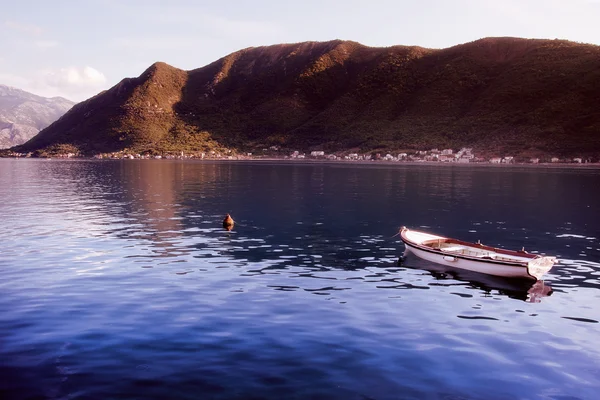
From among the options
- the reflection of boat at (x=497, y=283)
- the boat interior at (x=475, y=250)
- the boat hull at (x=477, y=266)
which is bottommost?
the reflection of boat at (x=497, y=283)

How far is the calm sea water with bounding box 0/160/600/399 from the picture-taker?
666 inches

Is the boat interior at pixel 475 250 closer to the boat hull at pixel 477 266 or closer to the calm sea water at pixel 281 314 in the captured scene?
the boat hull at pixel 477 266

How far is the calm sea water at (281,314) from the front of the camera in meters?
16.9

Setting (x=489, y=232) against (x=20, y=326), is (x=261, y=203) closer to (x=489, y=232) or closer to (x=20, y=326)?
(x=489, y=232)

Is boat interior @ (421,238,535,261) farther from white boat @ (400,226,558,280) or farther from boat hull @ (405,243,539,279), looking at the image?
boat hull @ (405,243,539,279)

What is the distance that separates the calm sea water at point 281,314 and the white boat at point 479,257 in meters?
0.80

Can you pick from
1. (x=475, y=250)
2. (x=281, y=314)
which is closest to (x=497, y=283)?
(x=475, y=250)

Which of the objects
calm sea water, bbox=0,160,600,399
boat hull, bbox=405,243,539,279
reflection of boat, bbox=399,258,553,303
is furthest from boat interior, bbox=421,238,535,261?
calm sea water, bbox=0,160,600,399

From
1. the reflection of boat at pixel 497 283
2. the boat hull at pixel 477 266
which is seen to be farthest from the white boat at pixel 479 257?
the reflection of boat at pixel 497 283

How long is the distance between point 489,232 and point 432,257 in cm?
1780

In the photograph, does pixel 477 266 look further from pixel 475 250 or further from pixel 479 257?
pixel 475 250

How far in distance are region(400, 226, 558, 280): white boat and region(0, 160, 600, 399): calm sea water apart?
0.80 metres

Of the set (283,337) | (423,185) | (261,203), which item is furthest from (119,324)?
(423,185)

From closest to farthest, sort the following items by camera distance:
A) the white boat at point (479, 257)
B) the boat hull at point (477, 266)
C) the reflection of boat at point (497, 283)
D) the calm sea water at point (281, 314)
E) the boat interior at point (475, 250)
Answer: the calm sea water at point (281, 314)
the reflection of boat at point (497, 283)
the white boat at point (479, 257)
the boat hull at point (477, 266)
the boat interior at point (475, 250)
